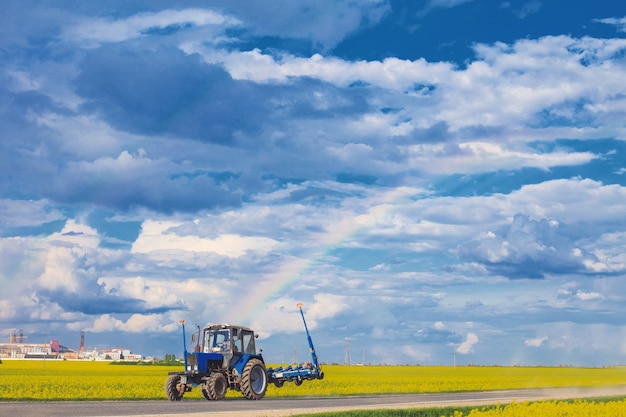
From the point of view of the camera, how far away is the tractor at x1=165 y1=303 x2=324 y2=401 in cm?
4369

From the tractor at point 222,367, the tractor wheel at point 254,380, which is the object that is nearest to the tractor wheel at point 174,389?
the tractor at point 222,367

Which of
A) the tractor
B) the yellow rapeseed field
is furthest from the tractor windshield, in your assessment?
the yellow rapeseed field

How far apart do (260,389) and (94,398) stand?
32.0ft

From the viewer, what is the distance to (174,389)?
4428 centimetres

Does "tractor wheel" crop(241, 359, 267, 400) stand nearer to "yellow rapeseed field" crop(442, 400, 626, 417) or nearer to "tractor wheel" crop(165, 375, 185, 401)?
"tractor wheel" crop(165, 375, 185, 401)

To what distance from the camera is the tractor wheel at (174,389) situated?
44062 millimetres

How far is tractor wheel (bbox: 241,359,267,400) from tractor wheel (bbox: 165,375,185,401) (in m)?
3.43

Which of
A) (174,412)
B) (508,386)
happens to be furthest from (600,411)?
(508,386)

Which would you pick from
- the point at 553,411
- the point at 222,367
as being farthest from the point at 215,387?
the point at 553,411

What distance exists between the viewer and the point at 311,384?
6172cm

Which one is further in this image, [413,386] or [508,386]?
[508,386]

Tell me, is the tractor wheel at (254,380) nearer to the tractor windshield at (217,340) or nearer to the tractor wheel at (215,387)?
the tractor wheel at (215,387)

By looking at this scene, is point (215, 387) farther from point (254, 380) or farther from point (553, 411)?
point (553, 411)

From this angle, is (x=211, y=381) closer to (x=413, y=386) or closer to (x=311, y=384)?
(x=311, y=384)
